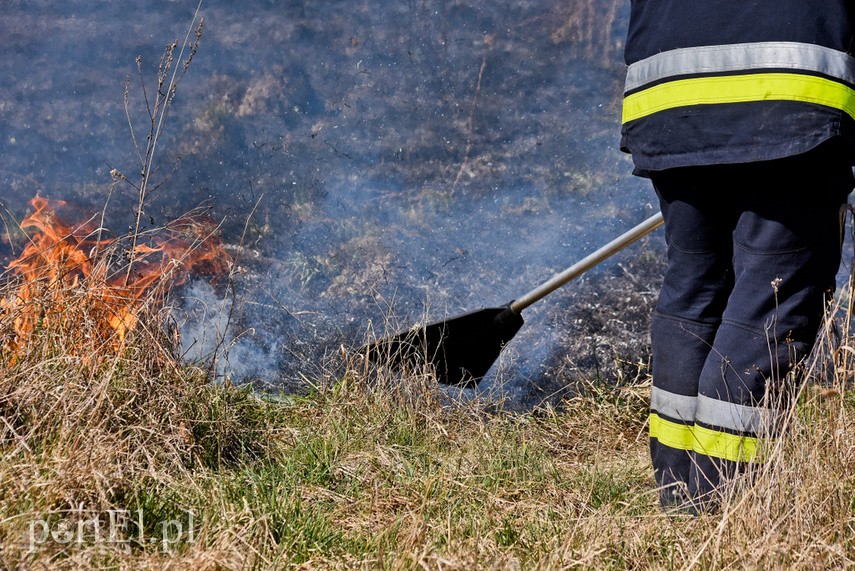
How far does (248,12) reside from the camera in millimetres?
5301

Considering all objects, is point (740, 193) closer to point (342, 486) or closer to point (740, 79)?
point (740, 79)

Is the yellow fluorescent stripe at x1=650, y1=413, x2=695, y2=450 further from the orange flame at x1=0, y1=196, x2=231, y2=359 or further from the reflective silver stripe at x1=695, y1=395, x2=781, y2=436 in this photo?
the orange flame at x1=0, y1=196, x2=231, y2=359

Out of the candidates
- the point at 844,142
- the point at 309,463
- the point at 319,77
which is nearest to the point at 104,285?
the point at 309,463

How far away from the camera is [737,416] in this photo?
2.41 m

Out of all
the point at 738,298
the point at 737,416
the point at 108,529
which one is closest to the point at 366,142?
the point at 738,298

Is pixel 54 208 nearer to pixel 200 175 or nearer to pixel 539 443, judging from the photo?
pixel 200 175

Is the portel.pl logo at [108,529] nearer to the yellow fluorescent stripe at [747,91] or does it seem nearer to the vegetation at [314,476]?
the vegetation at [314,476]

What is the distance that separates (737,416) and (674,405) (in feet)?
0.88

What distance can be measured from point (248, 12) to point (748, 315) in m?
3.91

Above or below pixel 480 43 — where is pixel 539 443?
below

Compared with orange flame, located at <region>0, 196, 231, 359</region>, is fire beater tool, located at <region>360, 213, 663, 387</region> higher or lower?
lower

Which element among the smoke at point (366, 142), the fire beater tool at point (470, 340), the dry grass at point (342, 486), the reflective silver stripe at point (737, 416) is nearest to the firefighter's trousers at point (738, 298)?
the reflective silver stripe at point (737, 416)

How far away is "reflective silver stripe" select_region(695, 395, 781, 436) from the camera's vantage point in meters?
2.32

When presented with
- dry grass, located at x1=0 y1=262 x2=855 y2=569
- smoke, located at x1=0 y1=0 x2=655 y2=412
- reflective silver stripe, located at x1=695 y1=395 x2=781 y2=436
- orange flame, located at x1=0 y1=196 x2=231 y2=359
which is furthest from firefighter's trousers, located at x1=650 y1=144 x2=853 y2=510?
smoke, located at x1=0 y1=0 x2=655 y2=412
